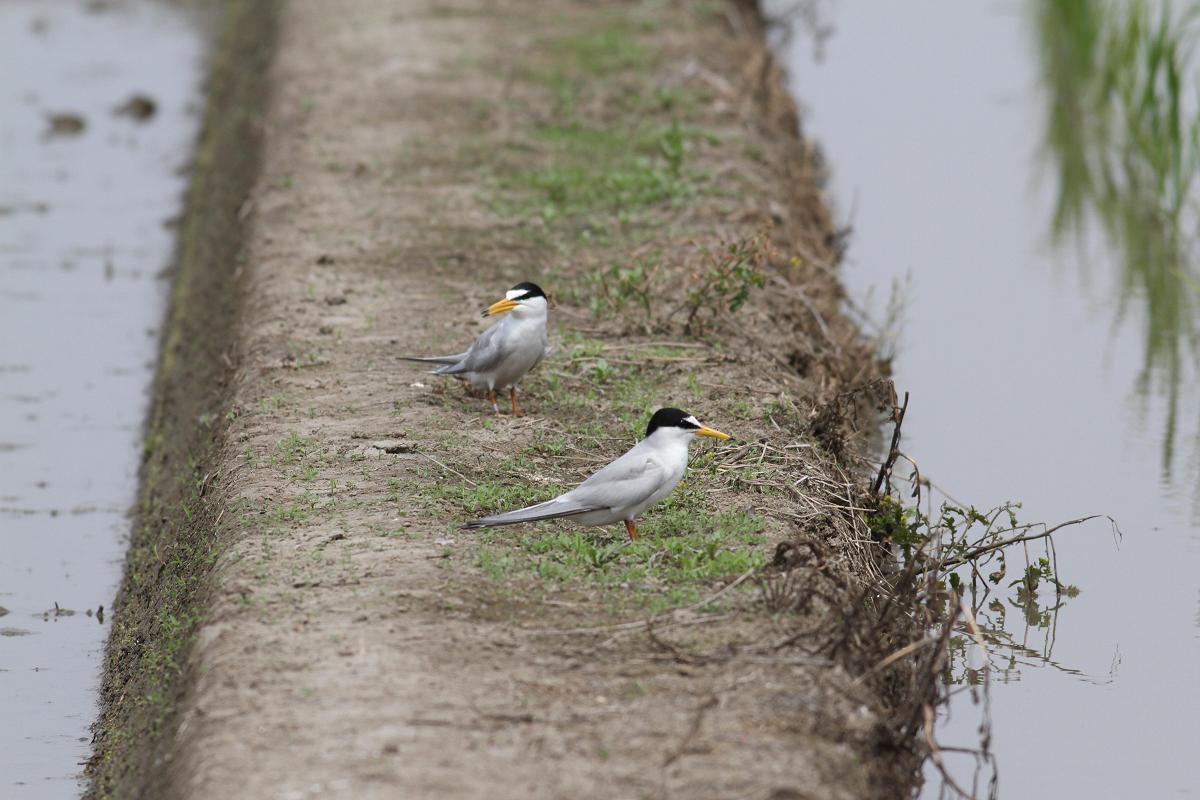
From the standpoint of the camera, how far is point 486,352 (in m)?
6.64

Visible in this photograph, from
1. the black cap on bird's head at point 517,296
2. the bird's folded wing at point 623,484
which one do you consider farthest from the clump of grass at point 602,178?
the bird's folded wing at point 623,484

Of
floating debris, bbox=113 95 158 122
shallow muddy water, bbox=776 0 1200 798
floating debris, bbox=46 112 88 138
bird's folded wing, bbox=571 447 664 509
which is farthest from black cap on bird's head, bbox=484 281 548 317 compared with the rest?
floating debris, bbox=113 95 158 122

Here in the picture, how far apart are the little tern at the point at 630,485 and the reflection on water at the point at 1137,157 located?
3656mm

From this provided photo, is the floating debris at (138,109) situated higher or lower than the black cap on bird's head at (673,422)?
lower

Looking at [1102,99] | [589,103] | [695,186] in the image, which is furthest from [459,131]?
[1102,99]

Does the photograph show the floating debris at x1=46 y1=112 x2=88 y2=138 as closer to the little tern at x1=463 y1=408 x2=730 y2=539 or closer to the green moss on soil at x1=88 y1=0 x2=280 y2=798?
the green moss on soil at x1=88 y1=0 x2=280 y2=798

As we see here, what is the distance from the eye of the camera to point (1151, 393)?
30.6 ft

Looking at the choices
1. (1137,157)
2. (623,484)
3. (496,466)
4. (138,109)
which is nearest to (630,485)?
(623,484)

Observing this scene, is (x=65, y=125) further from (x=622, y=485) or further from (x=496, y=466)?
(x=622, y=485)

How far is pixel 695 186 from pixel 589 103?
1.94 metres

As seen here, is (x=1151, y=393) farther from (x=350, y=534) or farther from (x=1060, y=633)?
(x=350, y=534)

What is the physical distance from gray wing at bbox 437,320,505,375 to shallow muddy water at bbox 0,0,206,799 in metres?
1.79

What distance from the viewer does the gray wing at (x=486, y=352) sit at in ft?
21.7

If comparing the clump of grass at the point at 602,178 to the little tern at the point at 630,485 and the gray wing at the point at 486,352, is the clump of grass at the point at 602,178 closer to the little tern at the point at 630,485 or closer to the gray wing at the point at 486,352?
the gray wing at the point at 486,352
